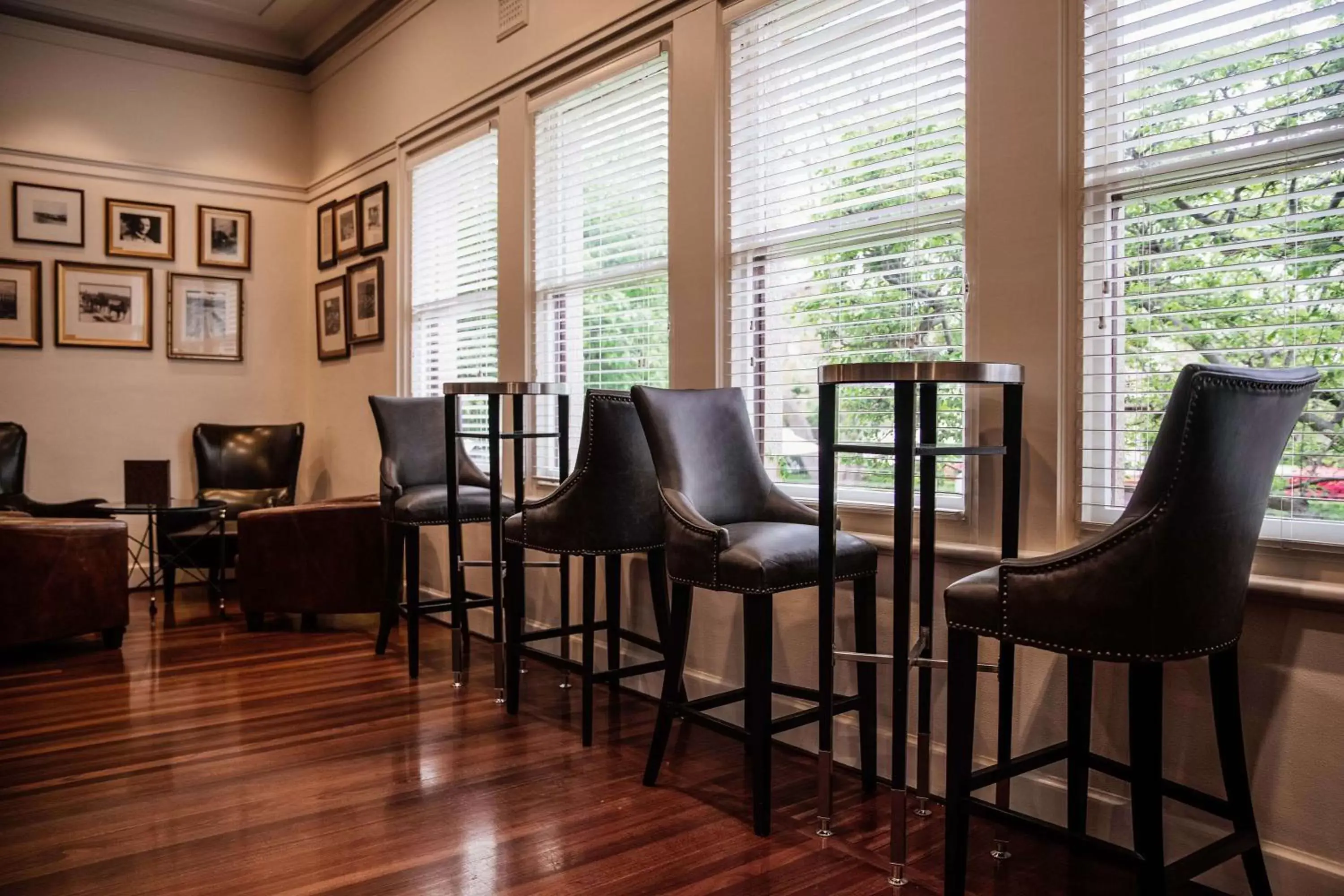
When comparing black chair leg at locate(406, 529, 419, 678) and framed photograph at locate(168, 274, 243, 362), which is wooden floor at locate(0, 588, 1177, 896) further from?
framed photograph at locate(168, 274, 243, 362)

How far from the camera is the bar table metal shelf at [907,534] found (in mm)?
2150

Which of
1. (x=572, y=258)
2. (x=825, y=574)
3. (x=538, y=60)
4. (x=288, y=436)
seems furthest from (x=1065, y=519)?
(x=288, y=436)

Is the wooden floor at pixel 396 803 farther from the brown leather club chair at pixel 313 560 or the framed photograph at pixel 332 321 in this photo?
the framed photograph at pixel 332 321

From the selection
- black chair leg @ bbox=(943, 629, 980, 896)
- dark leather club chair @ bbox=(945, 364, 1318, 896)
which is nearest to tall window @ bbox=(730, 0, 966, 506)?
black chair leg @ bbox=(943, 629, 980, 896)

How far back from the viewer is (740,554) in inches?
95.7

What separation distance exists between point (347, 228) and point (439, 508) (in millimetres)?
2954

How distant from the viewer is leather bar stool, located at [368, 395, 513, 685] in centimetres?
390

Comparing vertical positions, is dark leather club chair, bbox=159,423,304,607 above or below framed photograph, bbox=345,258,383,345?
below

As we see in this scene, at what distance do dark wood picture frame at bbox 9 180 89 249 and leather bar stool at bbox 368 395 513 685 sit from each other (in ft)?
9.72

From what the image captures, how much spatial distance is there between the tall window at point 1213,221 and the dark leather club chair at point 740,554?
70 centimetres

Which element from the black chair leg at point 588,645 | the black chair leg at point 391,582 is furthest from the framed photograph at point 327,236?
the black chair leg at point 588,645

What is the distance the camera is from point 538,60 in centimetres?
427

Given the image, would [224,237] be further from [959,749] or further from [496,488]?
[959,749]

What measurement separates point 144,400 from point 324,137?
206cm
